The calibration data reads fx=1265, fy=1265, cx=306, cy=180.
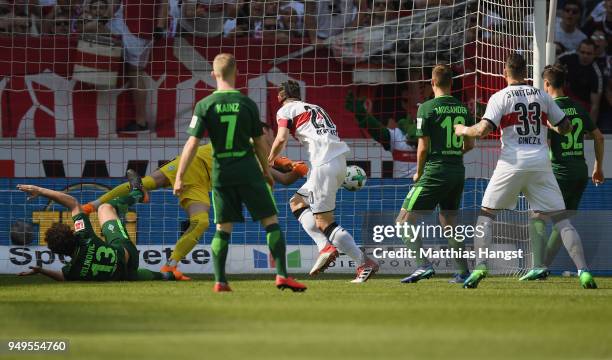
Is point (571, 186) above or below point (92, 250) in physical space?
above

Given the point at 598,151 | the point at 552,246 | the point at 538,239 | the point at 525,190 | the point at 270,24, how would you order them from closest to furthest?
the point at 525,190 < the point at 538,239 < the point at 598,151 < the point at 552,246 < the point at 270,24

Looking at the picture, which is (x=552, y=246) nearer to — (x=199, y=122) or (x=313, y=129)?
(x=313, y=129)

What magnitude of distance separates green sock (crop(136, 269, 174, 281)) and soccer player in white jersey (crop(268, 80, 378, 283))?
63.1 inches

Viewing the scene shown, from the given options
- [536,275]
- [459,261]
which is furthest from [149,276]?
[536,275]

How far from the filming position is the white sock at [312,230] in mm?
12375

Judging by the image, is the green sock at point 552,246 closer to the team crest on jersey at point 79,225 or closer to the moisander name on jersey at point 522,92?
the moisander name on jersey at point 522,92

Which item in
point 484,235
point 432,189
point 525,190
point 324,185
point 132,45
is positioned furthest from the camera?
point 132,45

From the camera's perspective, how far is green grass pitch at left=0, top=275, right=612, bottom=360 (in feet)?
18.4

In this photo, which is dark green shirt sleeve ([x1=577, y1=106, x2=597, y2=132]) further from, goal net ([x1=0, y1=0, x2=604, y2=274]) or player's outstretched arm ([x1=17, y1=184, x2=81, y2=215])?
player's outstretched arm ([x1=17, y1=184, x2=81, y2=215])

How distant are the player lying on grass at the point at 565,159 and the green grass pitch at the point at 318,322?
5.53ft

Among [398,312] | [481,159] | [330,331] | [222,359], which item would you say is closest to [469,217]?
[481,159]

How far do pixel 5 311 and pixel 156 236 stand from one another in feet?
24.5

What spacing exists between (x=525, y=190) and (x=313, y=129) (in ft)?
7.42

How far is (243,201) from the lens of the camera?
31.9 ft
